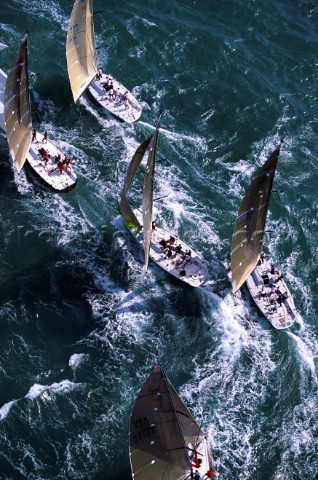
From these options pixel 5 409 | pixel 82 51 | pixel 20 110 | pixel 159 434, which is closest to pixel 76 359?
pixel 5 409

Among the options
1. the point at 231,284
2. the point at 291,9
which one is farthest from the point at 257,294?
the point at 291,9

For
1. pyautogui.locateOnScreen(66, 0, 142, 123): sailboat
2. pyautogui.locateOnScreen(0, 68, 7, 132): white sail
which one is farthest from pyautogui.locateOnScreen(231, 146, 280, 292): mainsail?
pyautogui.locateOnScreen(0, 68, 7, 132): white sail

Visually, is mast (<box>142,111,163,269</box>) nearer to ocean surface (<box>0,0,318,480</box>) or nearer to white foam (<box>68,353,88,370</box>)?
ocean surface (<box>0,0,318,480</box>)

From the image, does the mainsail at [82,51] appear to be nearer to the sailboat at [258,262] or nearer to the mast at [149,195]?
the mast at [149,195]

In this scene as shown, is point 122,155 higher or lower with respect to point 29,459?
higher

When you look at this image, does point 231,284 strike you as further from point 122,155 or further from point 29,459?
point 29,459

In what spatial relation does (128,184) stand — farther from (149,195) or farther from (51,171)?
(51,171)
